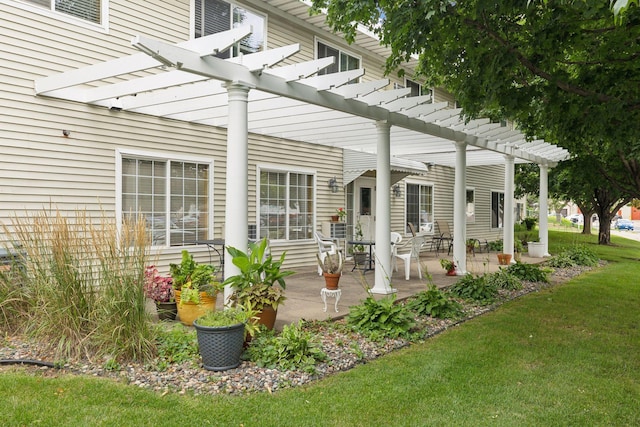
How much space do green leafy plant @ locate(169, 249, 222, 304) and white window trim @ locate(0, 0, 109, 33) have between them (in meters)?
3.55

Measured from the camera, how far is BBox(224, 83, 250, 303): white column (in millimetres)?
4887

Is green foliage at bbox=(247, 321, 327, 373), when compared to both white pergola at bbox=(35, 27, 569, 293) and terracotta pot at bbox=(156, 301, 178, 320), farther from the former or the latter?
terracotta pot at bbox=(156, 301, 178, 320)

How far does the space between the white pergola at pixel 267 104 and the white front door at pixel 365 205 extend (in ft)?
4.55

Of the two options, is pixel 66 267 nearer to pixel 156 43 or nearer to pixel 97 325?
pixel 97 325

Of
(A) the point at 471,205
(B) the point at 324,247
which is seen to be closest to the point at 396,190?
(B) the point at 324,247

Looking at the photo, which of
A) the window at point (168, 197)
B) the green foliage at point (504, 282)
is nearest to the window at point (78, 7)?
the window at point (168, 197)

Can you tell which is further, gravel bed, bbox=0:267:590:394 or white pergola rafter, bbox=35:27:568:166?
white pergola rafter, bbox=35:27:568:166

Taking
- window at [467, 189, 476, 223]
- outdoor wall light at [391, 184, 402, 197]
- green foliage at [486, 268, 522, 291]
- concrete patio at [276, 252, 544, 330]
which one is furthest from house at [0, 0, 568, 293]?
window at [467, 189, 476, 223]

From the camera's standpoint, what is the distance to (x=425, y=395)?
361 cm

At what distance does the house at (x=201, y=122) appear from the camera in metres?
5.02

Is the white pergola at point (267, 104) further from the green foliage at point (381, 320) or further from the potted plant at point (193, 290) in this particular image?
the green foliage at point (381, 320)

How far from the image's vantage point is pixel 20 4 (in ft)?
18.9

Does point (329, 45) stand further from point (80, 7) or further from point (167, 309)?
point (167, 309)

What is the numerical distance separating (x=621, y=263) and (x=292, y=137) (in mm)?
9681
